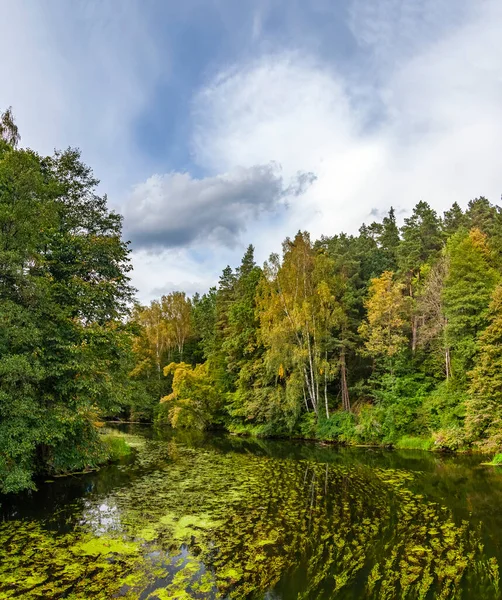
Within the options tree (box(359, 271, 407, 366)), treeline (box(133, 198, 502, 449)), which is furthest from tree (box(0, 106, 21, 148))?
tree (box(359, 271, 407, 366))

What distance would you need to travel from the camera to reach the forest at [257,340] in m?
14.0

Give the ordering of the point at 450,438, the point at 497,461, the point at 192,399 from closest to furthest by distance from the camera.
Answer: the point at 497,461 < the point at 450,438 < the point at 192,399

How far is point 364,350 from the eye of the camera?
104 feet

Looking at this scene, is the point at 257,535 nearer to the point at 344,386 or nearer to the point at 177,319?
the point at 344,386

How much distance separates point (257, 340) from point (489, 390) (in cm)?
1951

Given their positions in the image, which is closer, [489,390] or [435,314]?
[489,390]

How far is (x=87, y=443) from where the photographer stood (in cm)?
1638

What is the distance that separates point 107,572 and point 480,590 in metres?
7.36

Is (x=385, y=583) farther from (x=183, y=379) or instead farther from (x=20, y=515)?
(x=183, y=379)

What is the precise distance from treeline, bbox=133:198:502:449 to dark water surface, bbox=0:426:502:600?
310 inches

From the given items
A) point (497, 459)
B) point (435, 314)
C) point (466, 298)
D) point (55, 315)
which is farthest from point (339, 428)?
point (55, 315)

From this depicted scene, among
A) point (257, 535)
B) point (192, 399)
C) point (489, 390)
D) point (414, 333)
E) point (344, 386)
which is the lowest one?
point (257, 535)

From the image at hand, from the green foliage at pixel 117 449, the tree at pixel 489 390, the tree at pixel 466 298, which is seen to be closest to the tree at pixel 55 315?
the green foliage at pixel 117 449

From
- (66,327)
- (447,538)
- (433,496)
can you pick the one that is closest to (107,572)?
(447,538)
